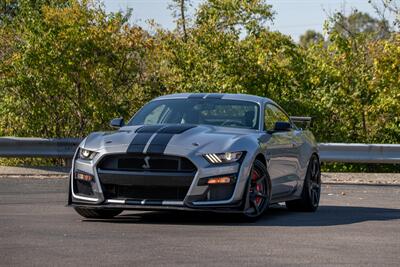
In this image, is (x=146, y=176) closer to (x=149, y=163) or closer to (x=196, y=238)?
(x=149, y=163)

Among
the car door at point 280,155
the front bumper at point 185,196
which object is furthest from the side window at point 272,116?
the front bumper at point 185,196

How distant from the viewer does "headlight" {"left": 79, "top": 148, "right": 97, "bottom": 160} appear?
11750 mm

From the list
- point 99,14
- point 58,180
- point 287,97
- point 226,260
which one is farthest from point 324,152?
point 226,260

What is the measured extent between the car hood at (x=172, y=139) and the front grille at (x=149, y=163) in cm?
8

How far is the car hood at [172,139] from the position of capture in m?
11.4

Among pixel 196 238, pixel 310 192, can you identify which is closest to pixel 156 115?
pixel 310 192

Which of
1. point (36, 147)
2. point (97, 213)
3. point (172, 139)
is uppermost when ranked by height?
point (172, 139)

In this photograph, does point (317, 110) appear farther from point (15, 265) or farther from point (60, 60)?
point (15, 265)

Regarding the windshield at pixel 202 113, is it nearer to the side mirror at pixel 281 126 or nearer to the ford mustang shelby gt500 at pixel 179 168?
the ford mustang shelby gt500 at pixel 179 168

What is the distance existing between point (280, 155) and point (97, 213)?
6.90 feet

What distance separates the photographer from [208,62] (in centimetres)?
3031

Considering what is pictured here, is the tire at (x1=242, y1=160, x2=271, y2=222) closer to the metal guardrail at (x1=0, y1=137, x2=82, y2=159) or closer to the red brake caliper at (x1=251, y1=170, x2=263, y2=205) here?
the red brake caliper at (x1=251, y1=170, x2=263, y2=205)

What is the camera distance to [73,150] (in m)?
22.0

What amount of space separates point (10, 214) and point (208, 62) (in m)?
18.1
